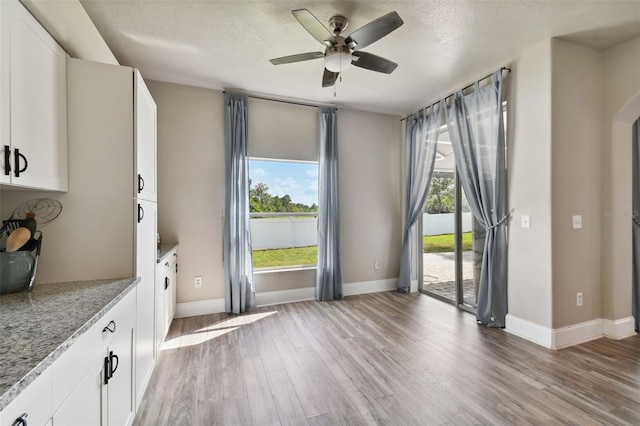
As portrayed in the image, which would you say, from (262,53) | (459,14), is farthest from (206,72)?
(459,14)

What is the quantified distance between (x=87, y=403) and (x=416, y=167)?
4111mm

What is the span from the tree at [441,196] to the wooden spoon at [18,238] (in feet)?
13.3

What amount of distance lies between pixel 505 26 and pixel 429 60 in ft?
2.28

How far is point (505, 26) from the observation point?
7.68 feet

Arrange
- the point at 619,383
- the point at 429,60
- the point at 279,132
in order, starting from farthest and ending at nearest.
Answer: the point at 279,132 < the point at 429,60 < the point at 619,383

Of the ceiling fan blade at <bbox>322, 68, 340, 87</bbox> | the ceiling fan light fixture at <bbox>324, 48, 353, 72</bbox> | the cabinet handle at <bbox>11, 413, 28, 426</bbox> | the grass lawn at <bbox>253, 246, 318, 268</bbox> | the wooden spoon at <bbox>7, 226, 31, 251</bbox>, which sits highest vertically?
the ceiling fan blade at <bbox>322, 68, 340, 87</bbox>

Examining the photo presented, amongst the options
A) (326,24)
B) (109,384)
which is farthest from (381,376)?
(326,24)

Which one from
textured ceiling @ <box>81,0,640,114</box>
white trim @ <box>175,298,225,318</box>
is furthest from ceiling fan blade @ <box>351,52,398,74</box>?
white trim @ <box>175,298,225,318</box>

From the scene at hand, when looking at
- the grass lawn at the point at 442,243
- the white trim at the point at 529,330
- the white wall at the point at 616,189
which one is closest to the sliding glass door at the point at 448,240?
the grass lawn at the point at 442,243

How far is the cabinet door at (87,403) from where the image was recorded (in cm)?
94

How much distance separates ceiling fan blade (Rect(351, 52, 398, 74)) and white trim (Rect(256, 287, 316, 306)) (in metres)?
2.93

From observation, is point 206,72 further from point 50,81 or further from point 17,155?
point 17,155

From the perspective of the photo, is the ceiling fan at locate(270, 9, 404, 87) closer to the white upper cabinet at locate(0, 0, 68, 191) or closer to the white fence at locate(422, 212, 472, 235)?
the white upper cabinet at locate(0, 0, 68, 191)

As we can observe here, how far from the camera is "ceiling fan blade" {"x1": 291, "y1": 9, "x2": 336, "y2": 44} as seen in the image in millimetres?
1790
